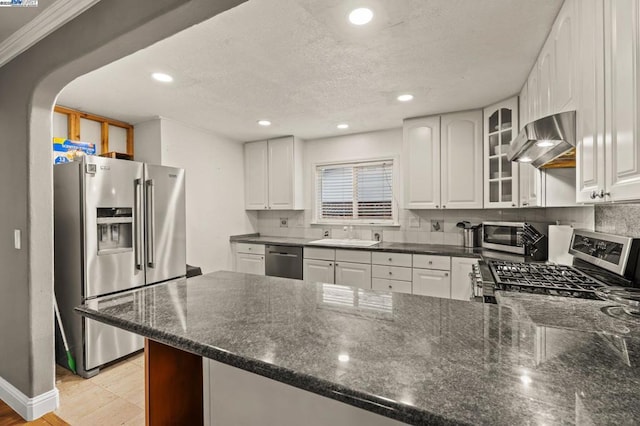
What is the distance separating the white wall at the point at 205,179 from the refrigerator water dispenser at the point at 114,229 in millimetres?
938

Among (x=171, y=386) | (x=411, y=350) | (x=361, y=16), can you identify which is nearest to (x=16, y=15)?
(x=361, y=16)

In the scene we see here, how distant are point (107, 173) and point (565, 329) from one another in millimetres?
3120

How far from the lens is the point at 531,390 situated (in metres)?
0.61

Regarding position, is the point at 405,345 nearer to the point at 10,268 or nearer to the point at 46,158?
the point at 46,158

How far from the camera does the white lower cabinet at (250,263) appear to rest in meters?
4.22

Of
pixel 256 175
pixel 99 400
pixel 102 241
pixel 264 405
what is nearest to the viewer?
pixel 264 405

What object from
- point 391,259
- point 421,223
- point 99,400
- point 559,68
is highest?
point 559,68

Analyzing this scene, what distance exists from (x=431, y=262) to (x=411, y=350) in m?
2.55

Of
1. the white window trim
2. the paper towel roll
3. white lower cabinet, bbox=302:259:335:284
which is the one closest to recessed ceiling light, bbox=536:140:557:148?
the paper towel roll

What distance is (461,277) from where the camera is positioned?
2.98 metres

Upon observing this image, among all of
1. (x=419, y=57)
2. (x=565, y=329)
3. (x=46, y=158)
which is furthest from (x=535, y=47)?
(x=46, y=158)

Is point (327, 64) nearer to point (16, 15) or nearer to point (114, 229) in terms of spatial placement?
point (16, 15)

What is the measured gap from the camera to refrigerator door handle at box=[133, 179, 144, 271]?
2795 millimetres

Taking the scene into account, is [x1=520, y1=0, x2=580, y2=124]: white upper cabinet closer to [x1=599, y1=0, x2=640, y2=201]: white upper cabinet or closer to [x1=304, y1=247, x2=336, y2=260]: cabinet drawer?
[x1=599, y1=0, x2=640, y2=201]: white upper cabinet
